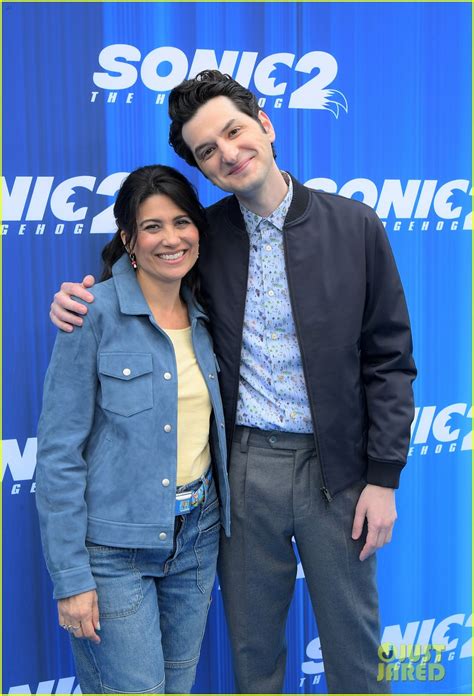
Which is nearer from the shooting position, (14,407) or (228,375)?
(228,375)

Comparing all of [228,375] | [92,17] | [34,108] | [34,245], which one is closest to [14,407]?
[34,245]

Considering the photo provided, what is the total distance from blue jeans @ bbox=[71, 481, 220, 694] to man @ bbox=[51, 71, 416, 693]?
144 millimetres

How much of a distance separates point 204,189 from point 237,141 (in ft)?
1.75

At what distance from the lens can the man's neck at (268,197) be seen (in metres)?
1.75

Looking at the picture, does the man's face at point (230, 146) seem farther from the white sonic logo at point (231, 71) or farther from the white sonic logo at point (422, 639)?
the white sonic logo at point (422, 639)

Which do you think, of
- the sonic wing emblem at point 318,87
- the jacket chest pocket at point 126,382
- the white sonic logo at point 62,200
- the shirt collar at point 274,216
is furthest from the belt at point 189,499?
the sonic wing emblem at point 318,87

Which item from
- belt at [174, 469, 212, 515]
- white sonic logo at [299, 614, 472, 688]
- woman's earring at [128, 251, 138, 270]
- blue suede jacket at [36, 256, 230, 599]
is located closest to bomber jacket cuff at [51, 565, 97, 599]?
blue suede jacket at [36, 256, 230, 599]

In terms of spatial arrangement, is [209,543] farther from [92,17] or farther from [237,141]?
[92,17]

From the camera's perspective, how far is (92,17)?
1998mm

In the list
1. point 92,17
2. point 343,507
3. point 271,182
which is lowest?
point 343,507

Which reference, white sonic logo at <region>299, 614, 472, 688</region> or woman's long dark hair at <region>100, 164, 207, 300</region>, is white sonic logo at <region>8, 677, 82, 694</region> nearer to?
white sonic logo at <region>299, 614, 472, 688</region>

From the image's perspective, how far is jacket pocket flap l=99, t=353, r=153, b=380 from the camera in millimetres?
1549

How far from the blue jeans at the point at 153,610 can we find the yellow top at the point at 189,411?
4.4 inches

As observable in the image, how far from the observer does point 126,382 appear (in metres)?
1.57
